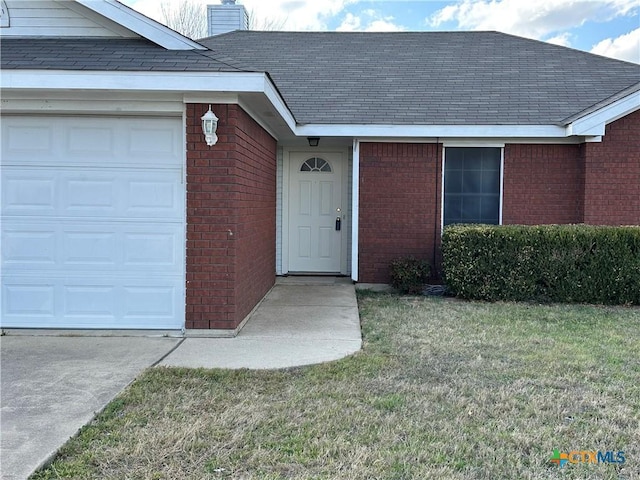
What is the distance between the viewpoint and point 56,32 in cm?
606

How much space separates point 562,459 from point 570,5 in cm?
1339

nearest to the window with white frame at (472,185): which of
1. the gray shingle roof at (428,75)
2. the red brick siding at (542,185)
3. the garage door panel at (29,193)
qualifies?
the red brick siding at (542,185)

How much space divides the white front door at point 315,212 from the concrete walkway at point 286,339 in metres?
2.17

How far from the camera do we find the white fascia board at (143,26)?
5828 millimetres

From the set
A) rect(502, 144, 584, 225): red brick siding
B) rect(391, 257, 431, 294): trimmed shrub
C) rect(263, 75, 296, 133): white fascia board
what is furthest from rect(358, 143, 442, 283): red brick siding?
rect(263, 75, 296, 133): white fascia board

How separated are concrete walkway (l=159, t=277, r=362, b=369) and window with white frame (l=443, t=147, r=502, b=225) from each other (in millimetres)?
2545

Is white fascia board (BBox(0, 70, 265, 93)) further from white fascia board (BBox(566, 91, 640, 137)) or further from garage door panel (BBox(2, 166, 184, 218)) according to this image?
white fascia board (BBox(566, 91, 640, 137))

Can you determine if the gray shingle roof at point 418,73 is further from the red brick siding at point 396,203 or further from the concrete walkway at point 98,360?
the concrete walkway at point 98,360

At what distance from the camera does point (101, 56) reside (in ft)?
18.4

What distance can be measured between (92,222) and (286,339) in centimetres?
248

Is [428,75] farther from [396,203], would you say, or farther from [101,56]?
[101,56]

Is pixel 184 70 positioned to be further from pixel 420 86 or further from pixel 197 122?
pixel 420 86

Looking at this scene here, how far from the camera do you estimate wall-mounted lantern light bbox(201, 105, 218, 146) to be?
17.4 feet

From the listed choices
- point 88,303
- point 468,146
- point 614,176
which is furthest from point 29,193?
point 614,176
